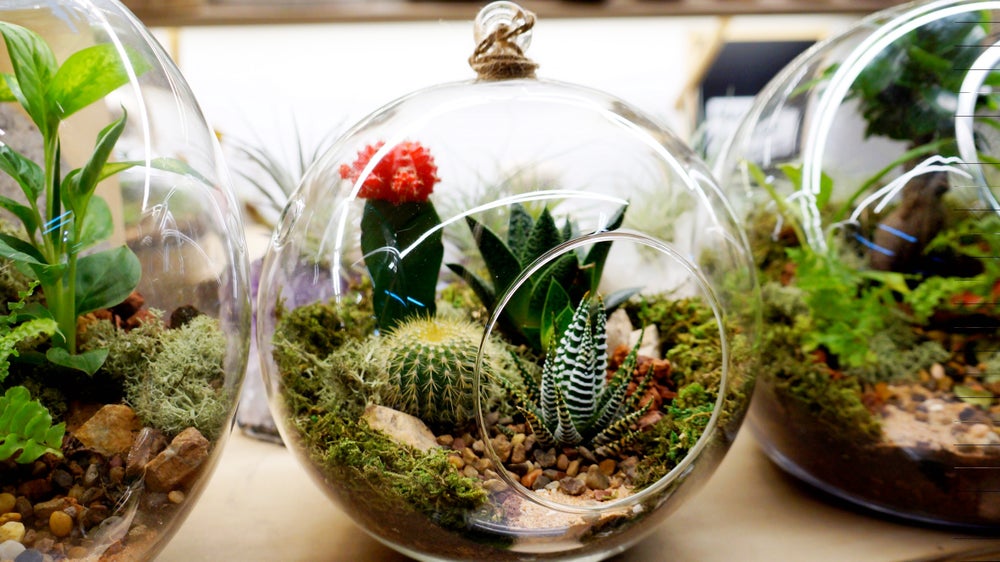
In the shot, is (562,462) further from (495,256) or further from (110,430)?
(110,430)

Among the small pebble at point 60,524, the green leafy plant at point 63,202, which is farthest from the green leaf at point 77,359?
the small pebble at point 60,524

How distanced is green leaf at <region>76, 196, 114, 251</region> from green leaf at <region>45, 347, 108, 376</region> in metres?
0.08

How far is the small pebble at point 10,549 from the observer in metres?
0.54

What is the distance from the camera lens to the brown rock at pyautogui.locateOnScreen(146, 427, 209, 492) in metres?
0.60

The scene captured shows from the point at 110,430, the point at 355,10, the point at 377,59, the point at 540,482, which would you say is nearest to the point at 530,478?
the point at 540,482

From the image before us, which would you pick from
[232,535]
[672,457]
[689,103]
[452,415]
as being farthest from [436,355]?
[689,103]

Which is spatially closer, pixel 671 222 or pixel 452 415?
pixel 452 415

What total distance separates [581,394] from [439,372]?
0.12m

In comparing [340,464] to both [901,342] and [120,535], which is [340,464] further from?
[901,342]

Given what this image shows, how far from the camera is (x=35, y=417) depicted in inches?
20.8

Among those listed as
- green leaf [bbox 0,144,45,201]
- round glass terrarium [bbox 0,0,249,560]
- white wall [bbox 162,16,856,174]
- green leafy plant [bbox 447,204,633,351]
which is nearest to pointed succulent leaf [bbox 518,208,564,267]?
green leafy plant [bbox 447,204,633,351]

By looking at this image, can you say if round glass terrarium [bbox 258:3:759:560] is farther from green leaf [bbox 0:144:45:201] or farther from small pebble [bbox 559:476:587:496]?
green leaf [bbox 0:144:45:201]

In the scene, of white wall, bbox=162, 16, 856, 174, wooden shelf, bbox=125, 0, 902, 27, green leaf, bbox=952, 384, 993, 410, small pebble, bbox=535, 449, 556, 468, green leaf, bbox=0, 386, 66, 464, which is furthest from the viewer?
white wall, bbox=162, 16, 856, 174

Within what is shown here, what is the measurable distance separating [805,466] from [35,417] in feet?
2.56
